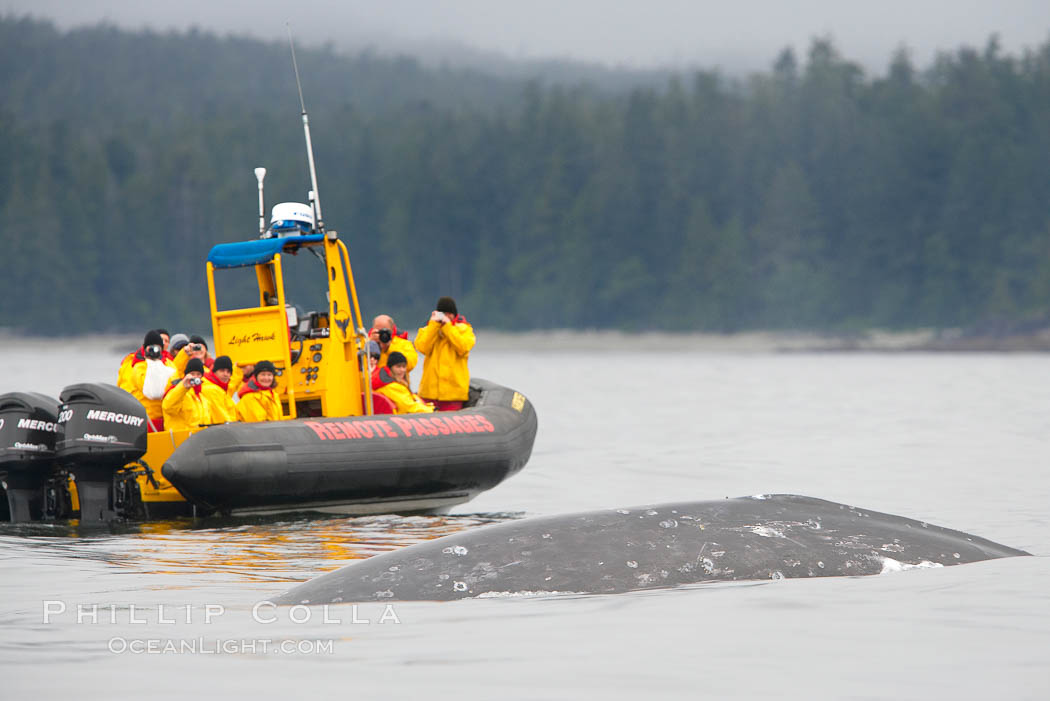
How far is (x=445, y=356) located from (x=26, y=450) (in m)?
3.97

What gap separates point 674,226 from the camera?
7819cm

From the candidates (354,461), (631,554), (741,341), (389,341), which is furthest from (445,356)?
(741,341)

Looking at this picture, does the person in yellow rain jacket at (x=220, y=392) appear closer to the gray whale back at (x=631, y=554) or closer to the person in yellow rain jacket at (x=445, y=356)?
the person in yellow rain jacket at (x=445, y=356)

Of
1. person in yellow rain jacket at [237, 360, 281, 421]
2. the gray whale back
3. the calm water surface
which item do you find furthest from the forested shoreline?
the gray whale back

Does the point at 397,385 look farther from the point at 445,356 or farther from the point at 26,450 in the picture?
the point at 26,450

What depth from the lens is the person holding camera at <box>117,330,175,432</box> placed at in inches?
475

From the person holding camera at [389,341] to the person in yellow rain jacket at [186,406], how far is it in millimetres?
1870

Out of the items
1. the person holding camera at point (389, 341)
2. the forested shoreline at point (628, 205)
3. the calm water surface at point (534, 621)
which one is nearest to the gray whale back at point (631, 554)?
the calm water surface at point (534, 621)

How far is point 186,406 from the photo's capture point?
11.6 meters

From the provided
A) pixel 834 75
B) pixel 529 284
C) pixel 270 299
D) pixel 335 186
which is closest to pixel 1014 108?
pixel 834 75

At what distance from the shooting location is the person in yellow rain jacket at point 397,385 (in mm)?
13039

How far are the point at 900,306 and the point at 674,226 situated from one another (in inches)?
532

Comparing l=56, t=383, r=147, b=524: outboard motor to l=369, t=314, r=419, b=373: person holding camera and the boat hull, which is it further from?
l=369, t=314, r=419, b=373: person holding camera

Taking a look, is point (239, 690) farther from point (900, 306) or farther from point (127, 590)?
point (900, 306)
